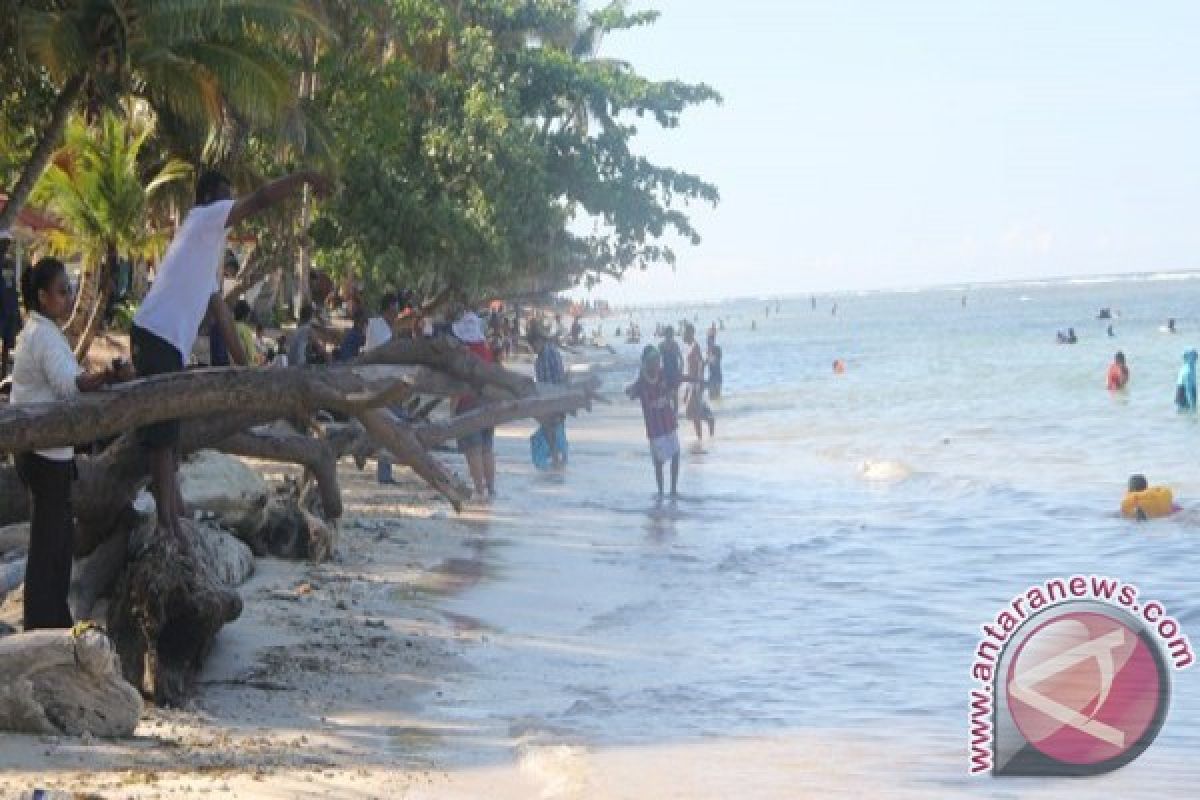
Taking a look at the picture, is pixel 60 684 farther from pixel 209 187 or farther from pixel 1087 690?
pixel 1087 690

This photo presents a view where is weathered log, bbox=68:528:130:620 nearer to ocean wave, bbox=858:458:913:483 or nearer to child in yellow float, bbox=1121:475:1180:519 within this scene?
child in yellow float, bbox=1121:475:1180:519

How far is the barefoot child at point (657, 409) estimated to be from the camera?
17.9 m

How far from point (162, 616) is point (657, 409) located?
1110 cm

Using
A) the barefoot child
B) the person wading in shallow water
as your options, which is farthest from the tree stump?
the person wading in shallow water

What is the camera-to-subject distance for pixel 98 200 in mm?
19734

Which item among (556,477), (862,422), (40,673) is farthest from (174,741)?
(862,422)

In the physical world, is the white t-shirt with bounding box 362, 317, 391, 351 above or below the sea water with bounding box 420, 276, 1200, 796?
above

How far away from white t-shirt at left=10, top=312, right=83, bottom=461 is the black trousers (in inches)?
3.5

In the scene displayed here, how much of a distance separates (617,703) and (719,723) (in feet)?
1.96

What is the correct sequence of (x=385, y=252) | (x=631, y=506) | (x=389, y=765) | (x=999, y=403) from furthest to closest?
(x=999, y=403)
(x=385, y=252)
(x=631, y=506)
(x=389, y=765)

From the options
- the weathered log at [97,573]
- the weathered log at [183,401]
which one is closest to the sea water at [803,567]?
the weathered log at [97,573]

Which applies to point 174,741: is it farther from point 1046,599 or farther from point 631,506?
point 631,506

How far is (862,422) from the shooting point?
34469 millimetres

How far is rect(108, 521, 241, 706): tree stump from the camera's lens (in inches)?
295
